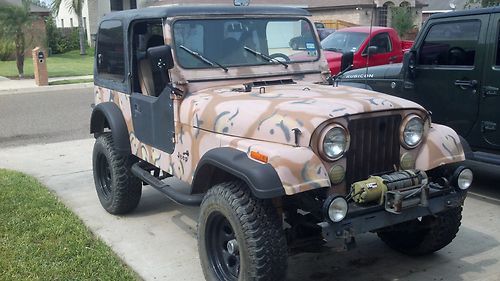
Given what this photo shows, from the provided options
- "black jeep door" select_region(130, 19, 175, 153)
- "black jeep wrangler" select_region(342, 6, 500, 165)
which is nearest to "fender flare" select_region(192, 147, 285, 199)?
"black jeep door" select_region(130, 19, 175, 153)

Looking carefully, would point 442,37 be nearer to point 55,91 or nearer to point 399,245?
point 399,245

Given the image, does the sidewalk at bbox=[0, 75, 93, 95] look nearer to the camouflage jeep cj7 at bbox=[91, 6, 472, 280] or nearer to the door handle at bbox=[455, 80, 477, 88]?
the camouflage jeep cj7 at bbox=[91, 6, 472, 280]

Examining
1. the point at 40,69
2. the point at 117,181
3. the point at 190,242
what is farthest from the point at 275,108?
the point at 40,69

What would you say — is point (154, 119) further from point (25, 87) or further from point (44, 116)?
point (25, 87)

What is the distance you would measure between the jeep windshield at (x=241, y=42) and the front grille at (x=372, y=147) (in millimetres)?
1325

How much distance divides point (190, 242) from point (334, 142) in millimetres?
1974

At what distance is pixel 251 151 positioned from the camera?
134 inches

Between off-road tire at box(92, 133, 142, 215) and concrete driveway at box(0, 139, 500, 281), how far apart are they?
13cm

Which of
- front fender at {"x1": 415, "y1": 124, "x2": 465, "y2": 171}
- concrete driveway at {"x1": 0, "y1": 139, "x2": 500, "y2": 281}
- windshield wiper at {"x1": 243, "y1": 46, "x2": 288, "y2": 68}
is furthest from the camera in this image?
windshield wiper at {"x1": 243, "y1": 46, "x2": 288, "y2": 68}

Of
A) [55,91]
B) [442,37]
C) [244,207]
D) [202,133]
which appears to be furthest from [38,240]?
[55,91]

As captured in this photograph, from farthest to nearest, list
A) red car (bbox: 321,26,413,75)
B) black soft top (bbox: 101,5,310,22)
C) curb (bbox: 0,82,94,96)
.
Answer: curb (bbox: 0,82,94,96), red car (bbox: 321,26,413,75), black soft top (bbox: 101,5,310,22)

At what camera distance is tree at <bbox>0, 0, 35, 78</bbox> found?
20219 mm

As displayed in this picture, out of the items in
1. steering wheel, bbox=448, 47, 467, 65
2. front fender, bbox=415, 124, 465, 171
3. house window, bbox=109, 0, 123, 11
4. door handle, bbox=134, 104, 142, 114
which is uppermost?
house window, bbox=109, 0, 123, 11

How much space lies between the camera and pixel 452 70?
606 cm
